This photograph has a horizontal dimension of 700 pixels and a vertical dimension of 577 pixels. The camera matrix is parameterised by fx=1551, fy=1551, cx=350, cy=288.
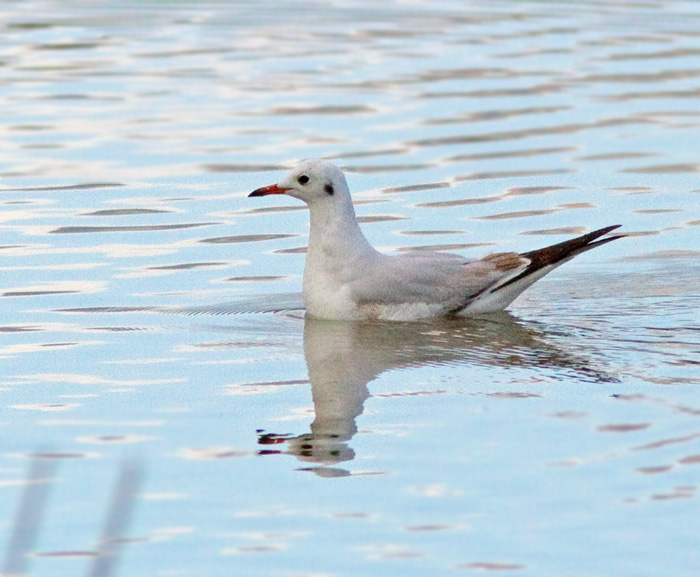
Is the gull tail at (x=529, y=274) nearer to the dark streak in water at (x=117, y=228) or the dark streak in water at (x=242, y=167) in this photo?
the dark streak in water at (x=117, y=228)

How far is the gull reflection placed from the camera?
7.42 m

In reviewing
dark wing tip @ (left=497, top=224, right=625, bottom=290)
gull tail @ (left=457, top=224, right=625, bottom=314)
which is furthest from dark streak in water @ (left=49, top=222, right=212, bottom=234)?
dark wing tip @ (left=497, top=224, right=625, bottom=290)

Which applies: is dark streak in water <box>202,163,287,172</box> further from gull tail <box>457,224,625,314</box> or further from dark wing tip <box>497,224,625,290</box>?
dark wing tip <box>497,224,625,290</box>

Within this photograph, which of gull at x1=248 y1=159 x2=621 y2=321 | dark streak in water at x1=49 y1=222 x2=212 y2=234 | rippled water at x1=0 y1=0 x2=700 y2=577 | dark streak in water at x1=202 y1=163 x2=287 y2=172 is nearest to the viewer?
rippled water at x1=0 y1=0 x2=700 y2=577

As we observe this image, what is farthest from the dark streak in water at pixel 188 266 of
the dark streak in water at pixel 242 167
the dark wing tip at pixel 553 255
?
the dark streak in water at pixel 242 167

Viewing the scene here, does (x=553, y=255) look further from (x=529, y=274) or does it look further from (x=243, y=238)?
(x=243, y=238)

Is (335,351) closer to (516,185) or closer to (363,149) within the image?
(516,185)

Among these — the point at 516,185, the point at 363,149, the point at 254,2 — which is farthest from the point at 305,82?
the point at 254,2

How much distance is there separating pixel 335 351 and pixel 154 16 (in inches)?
575

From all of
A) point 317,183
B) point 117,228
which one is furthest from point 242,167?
point 317,183

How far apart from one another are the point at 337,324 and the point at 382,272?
0.42 metres

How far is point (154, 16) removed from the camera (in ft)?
73.9

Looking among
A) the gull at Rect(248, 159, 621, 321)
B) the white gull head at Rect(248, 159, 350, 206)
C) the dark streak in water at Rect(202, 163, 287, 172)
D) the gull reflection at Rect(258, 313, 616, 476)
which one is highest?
the dark streak in water at Rect(202, 163, 287, 172)

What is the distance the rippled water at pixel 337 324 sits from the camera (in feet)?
19.7
